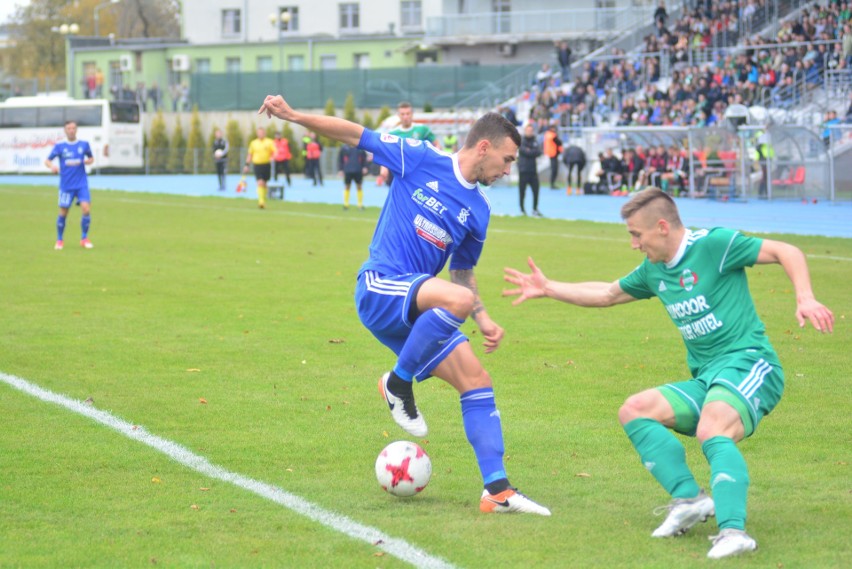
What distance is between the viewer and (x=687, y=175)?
34.7 meters

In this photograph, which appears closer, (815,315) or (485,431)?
(815,315)

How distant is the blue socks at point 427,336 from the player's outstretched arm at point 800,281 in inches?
59.1

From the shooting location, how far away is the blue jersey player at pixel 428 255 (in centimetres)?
610

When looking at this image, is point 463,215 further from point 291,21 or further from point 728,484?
point 291,21

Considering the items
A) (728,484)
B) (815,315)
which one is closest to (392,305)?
(728,484)

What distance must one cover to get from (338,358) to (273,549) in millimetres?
5411

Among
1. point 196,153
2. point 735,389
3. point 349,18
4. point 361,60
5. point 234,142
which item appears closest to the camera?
point 735,389

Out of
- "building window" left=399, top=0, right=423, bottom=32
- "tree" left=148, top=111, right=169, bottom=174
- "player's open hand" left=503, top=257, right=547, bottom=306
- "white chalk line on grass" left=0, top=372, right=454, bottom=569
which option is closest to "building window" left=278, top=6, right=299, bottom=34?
"building window" left=399, top=0, right=423, bottom=32

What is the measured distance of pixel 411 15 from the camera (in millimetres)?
77500

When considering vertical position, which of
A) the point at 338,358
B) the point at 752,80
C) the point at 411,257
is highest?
the point at 752,80

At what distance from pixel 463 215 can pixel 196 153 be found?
58.3 metres

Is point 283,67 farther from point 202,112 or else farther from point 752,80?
point 752,80

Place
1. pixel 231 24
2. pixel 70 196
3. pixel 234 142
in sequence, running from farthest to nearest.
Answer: pixel 231 24 < pixel 234 142 < pixel 70 196

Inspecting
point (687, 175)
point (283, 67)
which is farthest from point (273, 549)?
point (283, 67)
